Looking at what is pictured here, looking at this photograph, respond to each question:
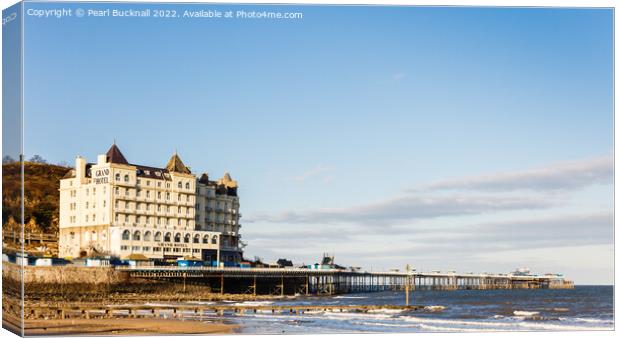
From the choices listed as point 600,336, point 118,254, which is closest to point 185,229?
point 118,254

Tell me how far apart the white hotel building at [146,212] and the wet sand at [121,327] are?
655cm

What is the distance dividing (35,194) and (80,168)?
5.61 meters

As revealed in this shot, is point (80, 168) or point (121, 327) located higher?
point (80, 168)

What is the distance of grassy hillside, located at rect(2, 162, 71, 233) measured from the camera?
25.5 m

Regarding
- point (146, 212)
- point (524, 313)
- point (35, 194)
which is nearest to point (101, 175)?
point (146, 212)

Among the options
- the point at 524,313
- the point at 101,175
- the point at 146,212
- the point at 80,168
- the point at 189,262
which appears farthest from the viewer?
the point at 189,262

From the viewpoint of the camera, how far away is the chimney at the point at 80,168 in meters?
32.9

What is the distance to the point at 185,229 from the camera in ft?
141

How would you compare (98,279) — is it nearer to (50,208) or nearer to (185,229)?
(185,229)

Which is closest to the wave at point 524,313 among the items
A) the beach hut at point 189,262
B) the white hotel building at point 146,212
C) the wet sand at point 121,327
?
the white hotel building at point 146,212

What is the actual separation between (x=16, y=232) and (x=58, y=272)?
14.2 meters

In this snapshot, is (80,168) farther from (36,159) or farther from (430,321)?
(430,321)

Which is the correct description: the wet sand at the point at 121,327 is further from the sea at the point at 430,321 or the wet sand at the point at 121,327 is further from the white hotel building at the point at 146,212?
the white hotel building at the point at 146,212

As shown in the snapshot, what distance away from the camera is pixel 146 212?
41.2 metres
